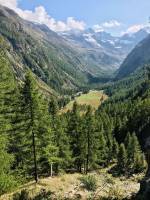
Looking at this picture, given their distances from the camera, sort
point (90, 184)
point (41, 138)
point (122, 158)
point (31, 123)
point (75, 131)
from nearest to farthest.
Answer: point (90, 184), point (31, 123), point (41, 138), point (75, 131), point (122, 158)

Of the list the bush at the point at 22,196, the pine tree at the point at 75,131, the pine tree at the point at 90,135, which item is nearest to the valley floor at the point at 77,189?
the bush at the point at 22,196

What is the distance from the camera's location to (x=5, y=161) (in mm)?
33844

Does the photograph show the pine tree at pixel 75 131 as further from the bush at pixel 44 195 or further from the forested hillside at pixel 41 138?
the bush at pixel 44 195

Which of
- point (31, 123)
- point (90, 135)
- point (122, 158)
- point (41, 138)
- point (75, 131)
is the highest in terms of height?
point (31, 123)

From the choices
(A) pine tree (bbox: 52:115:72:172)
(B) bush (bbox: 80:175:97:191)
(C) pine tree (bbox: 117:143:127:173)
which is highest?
(A) pine tree (bbox: 52:115:72:172)

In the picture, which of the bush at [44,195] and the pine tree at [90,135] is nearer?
the bush at [44,195]

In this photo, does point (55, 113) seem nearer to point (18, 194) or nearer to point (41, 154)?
point (41, 154)

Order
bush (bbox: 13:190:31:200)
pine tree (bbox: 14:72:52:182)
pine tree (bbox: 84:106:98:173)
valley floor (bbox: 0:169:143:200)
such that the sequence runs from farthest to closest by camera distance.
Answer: pine tree (bbox: 84:106:98:173), pine tree (bbox: 14:72:52:182), bush (bbox: 13:190:31:200), valley floor (bbox: 0:169:143:200)

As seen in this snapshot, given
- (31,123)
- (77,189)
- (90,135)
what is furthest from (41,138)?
(90,135)

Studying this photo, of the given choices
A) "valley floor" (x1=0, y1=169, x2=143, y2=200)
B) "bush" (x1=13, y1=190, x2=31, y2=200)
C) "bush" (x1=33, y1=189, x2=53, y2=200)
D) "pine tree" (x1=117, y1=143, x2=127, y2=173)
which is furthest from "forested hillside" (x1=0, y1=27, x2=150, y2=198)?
"bush" (x1=33, y1=189, x2=53, y2=200)

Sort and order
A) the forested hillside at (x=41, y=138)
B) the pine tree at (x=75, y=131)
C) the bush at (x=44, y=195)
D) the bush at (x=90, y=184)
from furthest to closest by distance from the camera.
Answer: the pine tree at (x=75, y=131) → the bush at (x=90, y=184) → the bush at (x=44, y=195) → the forested hillside at (x=41, y=138)

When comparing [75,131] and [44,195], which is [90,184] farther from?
[75,131]

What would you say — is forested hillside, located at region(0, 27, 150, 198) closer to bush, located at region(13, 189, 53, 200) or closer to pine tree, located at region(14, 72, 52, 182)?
pine tree, located at region(14, 72, 52, 182)

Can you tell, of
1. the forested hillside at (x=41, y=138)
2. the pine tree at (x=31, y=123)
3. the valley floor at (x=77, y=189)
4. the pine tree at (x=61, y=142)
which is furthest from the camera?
the pine tree at (x=61, y=142)
